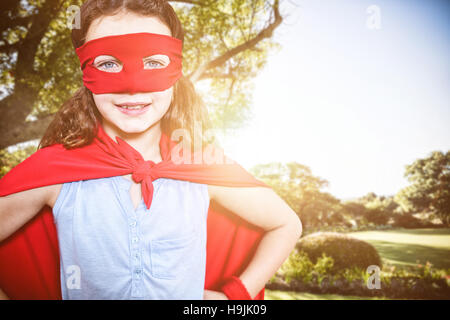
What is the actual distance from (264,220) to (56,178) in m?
1.12

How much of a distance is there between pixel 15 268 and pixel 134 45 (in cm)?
138

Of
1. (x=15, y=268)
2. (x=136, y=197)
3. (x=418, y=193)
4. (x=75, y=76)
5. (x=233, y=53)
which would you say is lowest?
(x=418, y=193)

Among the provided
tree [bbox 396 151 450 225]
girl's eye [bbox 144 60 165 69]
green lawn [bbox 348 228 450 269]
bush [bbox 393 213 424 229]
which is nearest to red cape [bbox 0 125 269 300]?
girl's eye [bbox 144 60 165 69]

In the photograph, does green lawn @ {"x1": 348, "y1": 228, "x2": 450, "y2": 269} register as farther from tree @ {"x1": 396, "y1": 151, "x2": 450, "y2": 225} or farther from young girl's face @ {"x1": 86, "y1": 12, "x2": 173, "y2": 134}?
young girl's face @ {"x1": 86, "y1": 12, "x2": 173, "y2": 134}

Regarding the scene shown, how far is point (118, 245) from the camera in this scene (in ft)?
3.93

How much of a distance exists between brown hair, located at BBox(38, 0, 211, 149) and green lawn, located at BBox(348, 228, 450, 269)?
641cm

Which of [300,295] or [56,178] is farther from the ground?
[56,178]

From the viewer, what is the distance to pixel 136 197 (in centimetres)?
128

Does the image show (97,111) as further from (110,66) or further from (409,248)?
(409,248)

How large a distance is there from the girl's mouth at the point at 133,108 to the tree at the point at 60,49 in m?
3.51

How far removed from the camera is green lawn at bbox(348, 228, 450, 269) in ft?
18.5

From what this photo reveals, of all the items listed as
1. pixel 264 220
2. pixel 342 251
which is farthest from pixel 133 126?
pixel 342 251
